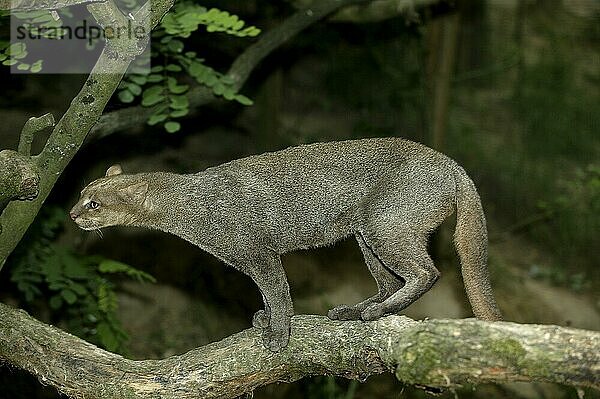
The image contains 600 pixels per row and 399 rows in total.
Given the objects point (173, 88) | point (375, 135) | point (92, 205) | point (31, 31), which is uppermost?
point (31, 31)

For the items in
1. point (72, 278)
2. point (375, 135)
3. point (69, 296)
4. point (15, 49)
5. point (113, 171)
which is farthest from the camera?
point (375, 135)

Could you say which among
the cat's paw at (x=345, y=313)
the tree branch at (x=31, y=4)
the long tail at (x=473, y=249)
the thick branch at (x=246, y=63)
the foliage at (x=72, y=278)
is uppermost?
the tree branch at (x=31, y=4)

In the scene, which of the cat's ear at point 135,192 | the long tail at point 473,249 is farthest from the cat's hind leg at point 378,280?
the cat's ear at point 135,192

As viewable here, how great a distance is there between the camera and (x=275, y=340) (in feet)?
15.2

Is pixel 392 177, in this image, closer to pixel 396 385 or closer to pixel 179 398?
pixel 179 398

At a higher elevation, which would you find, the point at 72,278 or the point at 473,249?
the point at 473,249

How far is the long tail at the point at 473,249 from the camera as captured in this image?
4820mm

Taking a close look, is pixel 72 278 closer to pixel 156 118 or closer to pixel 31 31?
pixel 156 118

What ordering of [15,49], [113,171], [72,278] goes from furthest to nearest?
[72,278] < [113,171] < [15,49]

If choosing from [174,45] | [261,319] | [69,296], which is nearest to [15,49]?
[174,45]

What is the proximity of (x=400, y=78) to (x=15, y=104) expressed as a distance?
5.36 meters

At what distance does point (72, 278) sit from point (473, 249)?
3744mm

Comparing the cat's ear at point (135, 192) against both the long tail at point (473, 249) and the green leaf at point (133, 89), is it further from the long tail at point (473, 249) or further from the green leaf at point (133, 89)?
the long tail at point (473, 249)

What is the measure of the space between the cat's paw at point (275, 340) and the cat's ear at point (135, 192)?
4.38ft
